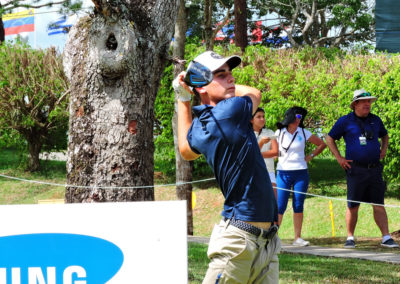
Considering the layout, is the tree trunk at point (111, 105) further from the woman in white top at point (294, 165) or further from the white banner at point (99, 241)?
the woman in white top at point (294, 165)

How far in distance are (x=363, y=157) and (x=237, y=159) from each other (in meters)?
5.33

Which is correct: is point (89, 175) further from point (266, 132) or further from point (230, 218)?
point (266, 132)

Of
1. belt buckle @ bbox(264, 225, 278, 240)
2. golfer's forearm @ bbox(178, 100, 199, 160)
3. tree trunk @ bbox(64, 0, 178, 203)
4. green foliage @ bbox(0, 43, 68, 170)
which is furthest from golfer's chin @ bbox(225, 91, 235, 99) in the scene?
green foliage @ bbox(0, 43, 68, 170)

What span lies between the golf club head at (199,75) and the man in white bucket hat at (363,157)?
5.32 meters

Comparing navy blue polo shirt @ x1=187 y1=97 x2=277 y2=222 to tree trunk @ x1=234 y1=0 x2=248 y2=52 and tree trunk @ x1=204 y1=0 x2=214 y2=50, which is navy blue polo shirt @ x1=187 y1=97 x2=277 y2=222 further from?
tree trunk @ x1=234 y1=0 x2=248 y2=52

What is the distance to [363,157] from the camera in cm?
830

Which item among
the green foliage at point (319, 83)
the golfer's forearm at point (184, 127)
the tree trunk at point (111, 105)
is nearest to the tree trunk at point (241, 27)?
the green foliage at point (319, 83)

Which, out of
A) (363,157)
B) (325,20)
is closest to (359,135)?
(363,157)

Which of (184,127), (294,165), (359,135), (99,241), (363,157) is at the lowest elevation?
(294,165)

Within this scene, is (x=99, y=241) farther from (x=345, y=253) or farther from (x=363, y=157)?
(x=363, y=157)

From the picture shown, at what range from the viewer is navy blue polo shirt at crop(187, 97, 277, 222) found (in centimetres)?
331

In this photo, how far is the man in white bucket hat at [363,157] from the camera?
326 inches

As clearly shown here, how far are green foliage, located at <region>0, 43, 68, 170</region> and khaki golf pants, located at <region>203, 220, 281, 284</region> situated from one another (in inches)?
597

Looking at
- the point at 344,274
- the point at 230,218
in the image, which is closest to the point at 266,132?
the point at 344,274
